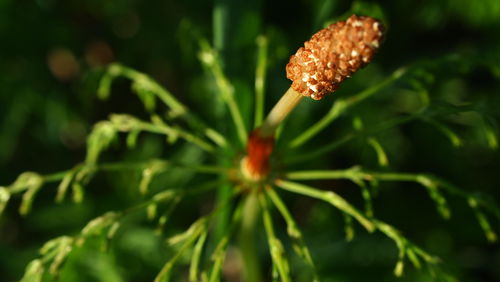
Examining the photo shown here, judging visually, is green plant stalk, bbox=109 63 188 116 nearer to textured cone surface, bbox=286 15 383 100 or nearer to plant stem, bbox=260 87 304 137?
plant stem, bbox=260 87 304 137

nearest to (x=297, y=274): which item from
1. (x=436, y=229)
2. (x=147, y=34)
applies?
(x=436, y=229)

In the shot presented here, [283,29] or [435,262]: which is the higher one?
[283,29]

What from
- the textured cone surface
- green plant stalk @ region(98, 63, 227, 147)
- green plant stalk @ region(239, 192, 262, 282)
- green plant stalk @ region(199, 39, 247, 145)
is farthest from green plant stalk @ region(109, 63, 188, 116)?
the textured cone surface

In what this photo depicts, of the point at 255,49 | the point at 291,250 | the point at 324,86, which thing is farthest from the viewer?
the point at 291,250

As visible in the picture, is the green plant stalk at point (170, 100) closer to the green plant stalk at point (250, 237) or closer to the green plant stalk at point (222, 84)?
the green plant stalk at point (222, 84)

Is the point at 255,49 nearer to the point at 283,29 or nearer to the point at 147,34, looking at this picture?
the point at 283,29

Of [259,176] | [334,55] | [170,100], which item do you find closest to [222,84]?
[170,100]
